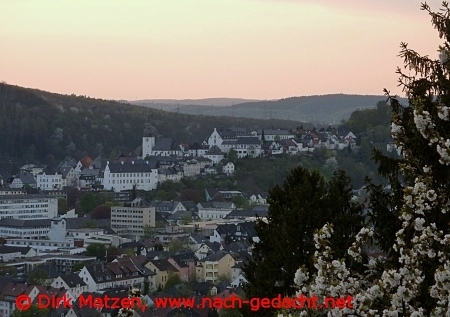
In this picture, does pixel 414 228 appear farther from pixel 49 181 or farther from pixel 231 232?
pixel 49 181

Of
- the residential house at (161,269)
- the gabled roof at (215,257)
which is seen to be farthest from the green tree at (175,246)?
the residential house at (161,269)

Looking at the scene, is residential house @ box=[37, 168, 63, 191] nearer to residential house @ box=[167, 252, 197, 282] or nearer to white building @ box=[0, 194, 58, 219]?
white building @ box=[0, 194, 58, 219]

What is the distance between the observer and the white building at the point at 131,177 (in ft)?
206

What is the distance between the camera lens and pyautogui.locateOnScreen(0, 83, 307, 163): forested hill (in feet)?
276

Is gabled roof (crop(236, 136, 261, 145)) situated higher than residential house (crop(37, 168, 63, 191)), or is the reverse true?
gabled roof (crop(236, 136, 261, 145))

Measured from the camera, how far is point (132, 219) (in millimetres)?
50719

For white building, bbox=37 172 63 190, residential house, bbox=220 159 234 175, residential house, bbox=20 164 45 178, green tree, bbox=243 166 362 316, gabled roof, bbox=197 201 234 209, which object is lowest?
gabled roof, bbox=197 201 234 209

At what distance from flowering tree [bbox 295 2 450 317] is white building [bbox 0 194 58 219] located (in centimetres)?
4952

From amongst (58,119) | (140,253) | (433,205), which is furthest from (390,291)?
(58,119)

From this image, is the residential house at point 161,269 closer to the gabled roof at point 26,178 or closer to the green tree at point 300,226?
the green tree at point 300,226

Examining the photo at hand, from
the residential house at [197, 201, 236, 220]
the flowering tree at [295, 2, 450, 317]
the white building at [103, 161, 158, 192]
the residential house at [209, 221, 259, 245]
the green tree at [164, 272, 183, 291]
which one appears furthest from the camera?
the white building at [103, 161, 158, 192]

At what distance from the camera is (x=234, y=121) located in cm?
9531

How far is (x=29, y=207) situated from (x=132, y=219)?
6699mm

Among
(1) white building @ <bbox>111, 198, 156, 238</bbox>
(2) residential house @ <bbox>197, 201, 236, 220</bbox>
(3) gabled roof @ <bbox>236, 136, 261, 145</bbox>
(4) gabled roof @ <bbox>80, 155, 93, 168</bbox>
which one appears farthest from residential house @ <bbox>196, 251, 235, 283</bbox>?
(4) gabled roof @ <bbox>80, 155, 93, 168</bbox>
